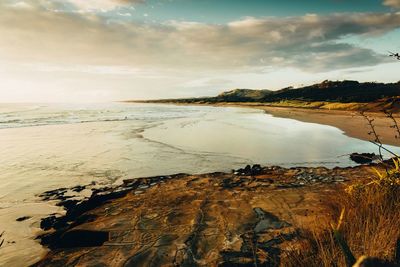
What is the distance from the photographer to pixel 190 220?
20.9ft

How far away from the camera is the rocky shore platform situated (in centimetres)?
496

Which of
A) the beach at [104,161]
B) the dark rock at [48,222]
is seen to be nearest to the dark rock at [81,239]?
the beach at [104,161]

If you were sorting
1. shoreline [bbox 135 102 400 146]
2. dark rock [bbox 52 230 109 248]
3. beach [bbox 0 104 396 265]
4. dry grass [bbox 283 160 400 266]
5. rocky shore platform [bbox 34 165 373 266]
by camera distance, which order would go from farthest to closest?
shoreline [bbox 135 102 400 146] → beach [bbox 0 104 396 265] → dark rock [bbox 52 230 109 248] → rocky shore platform [bbox 34 165 373 266] → dry grass [bbox 283 160 400 266]

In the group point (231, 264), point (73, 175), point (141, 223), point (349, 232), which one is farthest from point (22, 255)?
point (73, 175)

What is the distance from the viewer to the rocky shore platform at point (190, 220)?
16.3 ft

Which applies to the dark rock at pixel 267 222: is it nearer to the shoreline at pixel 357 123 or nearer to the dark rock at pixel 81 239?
the shoreline at pixel 357 123

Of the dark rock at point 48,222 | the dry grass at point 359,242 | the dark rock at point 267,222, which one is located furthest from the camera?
the dark rock at point 48,222

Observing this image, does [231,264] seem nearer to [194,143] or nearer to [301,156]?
[301,156]

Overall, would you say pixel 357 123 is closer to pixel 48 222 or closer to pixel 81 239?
pixel 48 222

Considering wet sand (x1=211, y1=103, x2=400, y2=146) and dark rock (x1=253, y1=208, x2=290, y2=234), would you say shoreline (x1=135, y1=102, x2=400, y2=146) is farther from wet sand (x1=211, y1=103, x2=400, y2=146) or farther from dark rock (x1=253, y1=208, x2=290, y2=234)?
dark rock (x1=253, y1=208, x2=290, y2=234)

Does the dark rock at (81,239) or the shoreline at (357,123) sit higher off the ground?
the dark rock at (81,239)

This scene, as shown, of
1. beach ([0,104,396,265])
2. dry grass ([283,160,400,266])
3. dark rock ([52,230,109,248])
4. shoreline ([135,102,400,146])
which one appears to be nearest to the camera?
dry grass ([283,160,400,266])

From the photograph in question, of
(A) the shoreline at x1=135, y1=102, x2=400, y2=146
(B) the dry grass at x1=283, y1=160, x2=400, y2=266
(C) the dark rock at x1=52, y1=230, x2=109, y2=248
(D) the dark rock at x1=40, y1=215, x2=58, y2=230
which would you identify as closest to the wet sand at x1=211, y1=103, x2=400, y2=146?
(A) the shoreline at x1=135, y1=102, x2=400, y2=146

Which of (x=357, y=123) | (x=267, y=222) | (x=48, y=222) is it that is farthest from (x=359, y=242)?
(x=357, y=123)
